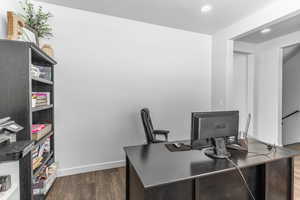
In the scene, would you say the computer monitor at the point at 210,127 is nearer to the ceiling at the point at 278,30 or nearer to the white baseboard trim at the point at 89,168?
the white baseboard trim at the point at 89,168

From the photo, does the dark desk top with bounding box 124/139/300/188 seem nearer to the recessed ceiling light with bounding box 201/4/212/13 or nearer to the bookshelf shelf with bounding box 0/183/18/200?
the bookshelf shelf with bounding box 0/183/18/200

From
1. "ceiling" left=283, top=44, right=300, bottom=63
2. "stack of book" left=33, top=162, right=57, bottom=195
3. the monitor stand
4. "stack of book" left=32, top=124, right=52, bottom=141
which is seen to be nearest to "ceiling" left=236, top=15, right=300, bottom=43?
"ceiling" left=283, top=44, right=300, bottom=63

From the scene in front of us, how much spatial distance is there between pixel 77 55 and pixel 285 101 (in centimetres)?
571

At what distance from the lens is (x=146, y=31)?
9.80ft

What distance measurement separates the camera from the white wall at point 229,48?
2.30 meters

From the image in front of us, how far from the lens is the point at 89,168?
261cm

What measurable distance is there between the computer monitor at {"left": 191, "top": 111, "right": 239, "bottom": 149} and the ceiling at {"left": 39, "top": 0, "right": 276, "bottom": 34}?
1.89m

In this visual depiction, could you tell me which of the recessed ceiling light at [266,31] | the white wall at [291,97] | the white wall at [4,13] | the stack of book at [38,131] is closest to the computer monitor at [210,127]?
the stack of book at [38,131]

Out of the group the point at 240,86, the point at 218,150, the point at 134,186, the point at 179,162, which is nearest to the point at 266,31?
the point at 240,86

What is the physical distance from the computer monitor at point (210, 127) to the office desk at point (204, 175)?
171 mm

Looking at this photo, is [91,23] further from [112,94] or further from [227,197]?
[227,197]

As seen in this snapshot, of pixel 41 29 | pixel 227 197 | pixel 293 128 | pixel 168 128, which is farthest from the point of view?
pixel 293 128

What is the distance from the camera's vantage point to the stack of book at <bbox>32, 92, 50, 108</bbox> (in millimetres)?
1729

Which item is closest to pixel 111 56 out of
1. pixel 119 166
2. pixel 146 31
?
pixel 146 31
